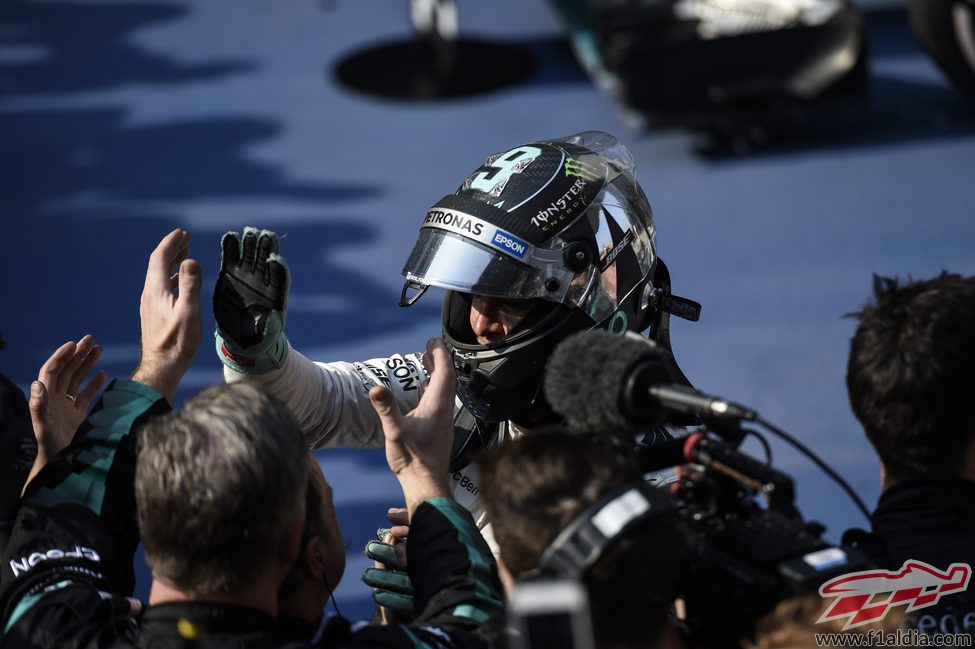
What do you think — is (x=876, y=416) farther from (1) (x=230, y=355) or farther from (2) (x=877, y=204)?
(2) (x=877, y=204)

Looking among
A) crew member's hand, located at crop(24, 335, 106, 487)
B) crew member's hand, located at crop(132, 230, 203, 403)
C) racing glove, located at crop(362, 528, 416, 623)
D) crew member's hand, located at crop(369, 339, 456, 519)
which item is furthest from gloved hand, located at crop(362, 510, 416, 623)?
crew member's hand, located at crop(24, 335, 106, 487)

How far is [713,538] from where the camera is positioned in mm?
2182

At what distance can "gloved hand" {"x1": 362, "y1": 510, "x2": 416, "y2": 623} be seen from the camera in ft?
9.84

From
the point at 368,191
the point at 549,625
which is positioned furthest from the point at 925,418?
the point at 368,191

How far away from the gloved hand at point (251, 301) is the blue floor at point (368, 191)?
7.55 ft

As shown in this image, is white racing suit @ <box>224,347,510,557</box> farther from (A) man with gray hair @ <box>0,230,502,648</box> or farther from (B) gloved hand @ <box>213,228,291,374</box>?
(A) man with gray hair @ <box>0,230,502,648</box>

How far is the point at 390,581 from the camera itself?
3.01 metres

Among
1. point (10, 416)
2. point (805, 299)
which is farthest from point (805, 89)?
point (10, 416)

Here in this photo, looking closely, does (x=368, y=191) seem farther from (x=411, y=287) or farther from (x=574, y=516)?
(x=574, y=516)

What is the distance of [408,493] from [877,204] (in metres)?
6.29

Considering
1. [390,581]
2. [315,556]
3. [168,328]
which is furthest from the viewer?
[390,581]

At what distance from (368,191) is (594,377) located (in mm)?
6536

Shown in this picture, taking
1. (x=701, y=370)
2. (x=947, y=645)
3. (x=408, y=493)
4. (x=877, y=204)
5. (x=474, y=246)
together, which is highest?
(x=474, y=246)

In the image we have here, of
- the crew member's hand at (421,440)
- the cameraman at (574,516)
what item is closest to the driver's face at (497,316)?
the crew member's hand at (421,440)
